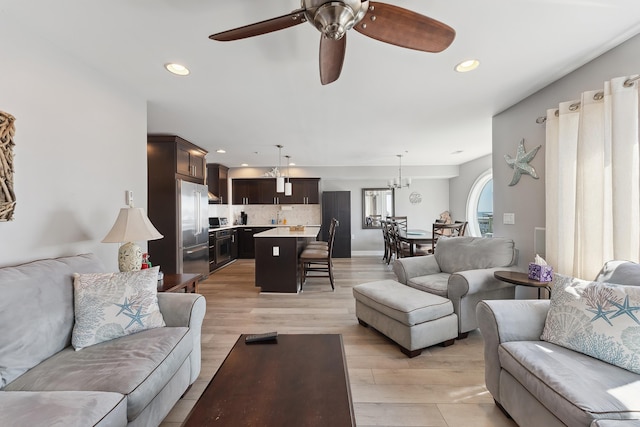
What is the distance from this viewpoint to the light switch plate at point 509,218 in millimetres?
3090

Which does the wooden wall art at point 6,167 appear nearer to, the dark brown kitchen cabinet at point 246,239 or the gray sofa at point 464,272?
the gray sofa at point 464,272

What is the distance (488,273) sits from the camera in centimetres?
251

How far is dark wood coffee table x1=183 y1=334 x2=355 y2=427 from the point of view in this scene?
1.00m

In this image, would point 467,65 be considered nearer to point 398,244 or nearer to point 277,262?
point 277,262

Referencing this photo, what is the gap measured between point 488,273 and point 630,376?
1.33 meters

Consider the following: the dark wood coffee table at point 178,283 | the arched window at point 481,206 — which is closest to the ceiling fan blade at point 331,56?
the dark wood coffee table at point 178,283

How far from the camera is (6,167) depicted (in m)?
1.53

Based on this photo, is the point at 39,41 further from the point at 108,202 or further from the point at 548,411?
the point at 548,411

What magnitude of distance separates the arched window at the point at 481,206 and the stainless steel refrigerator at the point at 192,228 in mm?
5872

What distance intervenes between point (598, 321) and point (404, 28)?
5.92ft

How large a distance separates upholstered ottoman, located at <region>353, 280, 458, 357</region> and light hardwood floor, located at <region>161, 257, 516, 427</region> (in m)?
0.12

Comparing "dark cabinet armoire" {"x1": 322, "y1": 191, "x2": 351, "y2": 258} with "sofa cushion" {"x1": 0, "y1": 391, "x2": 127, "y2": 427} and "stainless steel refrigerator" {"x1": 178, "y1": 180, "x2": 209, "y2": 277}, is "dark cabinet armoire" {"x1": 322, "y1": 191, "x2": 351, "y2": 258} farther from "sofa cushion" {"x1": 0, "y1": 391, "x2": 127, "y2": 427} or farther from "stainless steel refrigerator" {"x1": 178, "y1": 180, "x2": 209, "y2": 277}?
"sofa cushion" {"x1": 0, "y1": 391, "x2": 127, "y2": 427}

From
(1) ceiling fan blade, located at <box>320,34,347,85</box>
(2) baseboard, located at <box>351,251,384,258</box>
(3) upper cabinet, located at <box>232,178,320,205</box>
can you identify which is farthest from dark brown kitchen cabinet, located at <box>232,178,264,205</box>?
(1) ceiling fan blade, located at <box>320,34,347,85</box>

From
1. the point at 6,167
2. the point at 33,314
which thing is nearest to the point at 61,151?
the point at 6,167
